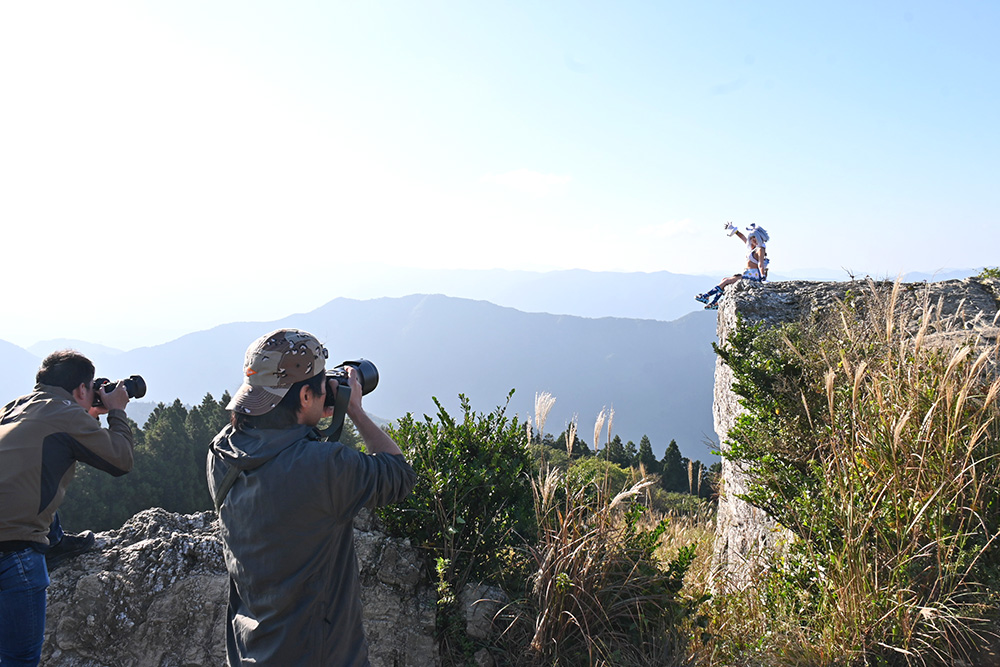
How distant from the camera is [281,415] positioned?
75.6 inches

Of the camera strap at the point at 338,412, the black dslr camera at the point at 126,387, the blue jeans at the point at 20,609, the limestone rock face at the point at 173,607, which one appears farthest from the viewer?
the black dslr camera at the point at 126,387

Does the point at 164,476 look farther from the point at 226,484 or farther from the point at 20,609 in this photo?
the point at 226,484

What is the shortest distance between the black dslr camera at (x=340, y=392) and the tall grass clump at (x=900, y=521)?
2083 mm

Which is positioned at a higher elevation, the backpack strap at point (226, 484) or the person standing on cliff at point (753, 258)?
the person standing on cliff at point (753, 258)

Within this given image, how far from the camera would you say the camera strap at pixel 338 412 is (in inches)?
79.6

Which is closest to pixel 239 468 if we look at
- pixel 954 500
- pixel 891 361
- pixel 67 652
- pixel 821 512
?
pixel 67 652

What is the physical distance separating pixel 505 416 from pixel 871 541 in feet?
6.45

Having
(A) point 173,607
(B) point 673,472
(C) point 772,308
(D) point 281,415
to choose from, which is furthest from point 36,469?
(B) point 673,472

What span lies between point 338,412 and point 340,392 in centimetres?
8

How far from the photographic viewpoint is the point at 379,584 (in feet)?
10.1

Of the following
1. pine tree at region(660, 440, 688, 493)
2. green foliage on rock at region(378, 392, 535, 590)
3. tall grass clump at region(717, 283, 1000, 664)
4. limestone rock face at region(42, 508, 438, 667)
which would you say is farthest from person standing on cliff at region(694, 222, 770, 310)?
pine tree at region(660, 440, 688, 493)

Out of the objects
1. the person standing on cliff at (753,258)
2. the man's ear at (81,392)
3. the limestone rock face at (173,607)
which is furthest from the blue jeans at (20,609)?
the person standing on cliff at (753,258)

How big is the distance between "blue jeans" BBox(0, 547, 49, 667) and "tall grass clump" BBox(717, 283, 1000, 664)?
350 centimetres

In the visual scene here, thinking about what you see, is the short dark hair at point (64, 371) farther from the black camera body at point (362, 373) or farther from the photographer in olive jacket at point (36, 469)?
the black camera body at point (362, 373)
